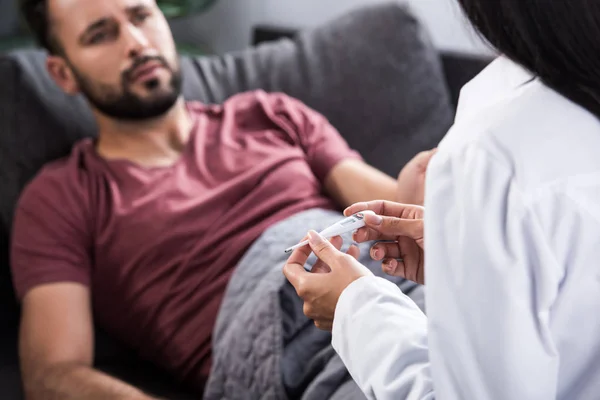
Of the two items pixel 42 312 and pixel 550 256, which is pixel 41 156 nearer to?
pixel 42 312

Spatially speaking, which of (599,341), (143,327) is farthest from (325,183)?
(599,341)

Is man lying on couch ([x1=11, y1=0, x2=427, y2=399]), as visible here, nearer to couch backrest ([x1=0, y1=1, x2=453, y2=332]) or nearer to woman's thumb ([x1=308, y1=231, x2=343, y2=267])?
couch backrest ([x1=0, y1=1, x2=453, y2=332])

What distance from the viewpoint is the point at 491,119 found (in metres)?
0.48

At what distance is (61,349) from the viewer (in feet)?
3.24

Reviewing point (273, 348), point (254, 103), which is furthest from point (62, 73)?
point (273, 348)

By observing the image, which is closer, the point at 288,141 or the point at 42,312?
the point at 42,312

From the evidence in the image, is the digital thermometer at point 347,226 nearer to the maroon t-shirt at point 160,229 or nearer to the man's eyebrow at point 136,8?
the maroon t-shirt at point 160,229

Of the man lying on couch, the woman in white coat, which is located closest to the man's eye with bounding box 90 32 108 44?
the man lying on couch

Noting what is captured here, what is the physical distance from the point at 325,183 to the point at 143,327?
39 centimetres

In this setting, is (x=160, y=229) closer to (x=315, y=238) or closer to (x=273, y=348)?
(x=273, y=348)

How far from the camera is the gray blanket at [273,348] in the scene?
835mm

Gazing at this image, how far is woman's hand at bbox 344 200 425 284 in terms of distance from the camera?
65cm

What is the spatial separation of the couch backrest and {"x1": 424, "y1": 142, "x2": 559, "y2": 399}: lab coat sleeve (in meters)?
0.76

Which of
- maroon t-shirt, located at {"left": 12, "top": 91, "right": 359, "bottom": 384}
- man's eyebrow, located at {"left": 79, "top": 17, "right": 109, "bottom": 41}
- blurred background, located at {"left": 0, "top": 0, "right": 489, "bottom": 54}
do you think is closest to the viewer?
maroon t-shirt, located at {"left": 12, "top": 91, "right": 359, "bottom": 384}
